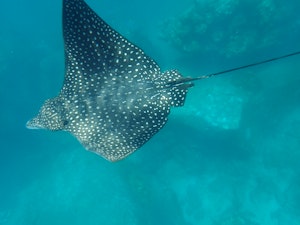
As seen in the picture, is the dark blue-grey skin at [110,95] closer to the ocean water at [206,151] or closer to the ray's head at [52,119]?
the ray's head at [52,119]

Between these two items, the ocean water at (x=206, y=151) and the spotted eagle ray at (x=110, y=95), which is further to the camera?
the ocean water at (x=206, y=151)

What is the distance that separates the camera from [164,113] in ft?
20.0

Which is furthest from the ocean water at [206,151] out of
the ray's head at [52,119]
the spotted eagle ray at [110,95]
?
the ray's head at [52,119]

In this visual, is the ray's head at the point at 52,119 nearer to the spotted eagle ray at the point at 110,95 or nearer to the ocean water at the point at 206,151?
the spotted eagle ray at the point at 110,95

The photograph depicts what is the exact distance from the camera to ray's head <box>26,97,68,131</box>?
19.5 ft

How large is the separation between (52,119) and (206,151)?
973 cm

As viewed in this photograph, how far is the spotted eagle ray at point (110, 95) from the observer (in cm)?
587

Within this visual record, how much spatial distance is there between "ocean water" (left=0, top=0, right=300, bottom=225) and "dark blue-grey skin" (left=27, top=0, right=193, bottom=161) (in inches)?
339

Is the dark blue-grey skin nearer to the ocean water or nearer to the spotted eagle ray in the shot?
the spotted eagle ray

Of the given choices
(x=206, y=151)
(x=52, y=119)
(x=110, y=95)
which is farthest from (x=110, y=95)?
(x=206, y=151)

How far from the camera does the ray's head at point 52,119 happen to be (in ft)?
19.5

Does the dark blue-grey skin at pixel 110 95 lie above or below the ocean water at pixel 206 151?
below

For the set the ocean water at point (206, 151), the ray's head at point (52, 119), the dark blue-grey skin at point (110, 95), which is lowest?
the ray's head at point (52, 119)

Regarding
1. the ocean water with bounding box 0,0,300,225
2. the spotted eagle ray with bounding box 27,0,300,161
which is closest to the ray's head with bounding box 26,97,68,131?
the spotted eagle ray with bounding box 27,0,300,161
